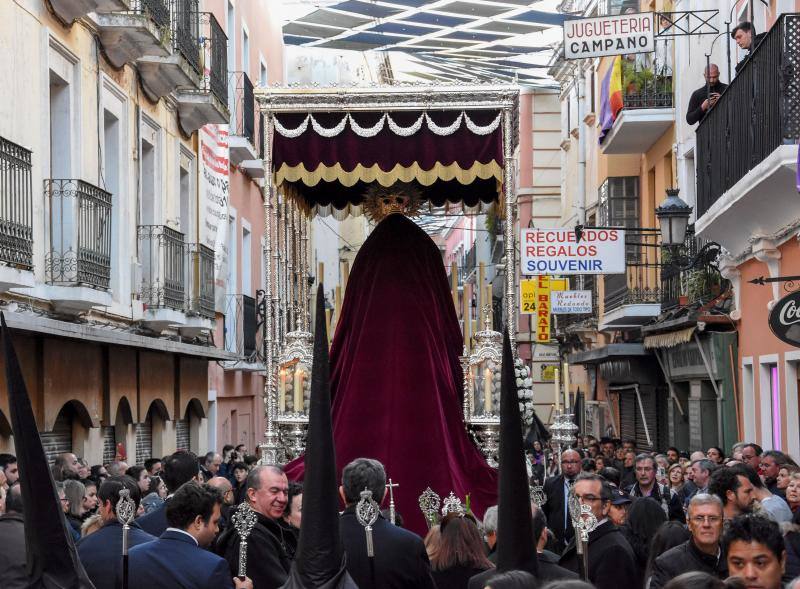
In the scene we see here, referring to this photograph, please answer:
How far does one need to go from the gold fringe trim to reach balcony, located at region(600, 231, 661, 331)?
10091 mm

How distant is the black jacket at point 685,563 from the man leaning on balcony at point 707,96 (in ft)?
32.4

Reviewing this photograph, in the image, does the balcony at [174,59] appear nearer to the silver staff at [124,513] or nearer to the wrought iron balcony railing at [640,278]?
the wrought iron balcony railing at [640,278]

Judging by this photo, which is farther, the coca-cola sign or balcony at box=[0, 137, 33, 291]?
balcony at box=[0, 137, 33, 291]

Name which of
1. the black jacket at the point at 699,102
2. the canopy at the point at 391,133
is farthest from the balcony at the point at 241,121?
the canopy at the point at 391,133

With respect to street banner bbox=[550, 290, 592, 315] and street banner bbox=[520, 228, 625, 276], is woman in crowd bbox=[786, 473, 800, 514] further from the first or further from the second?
street banner bbox=[550, 290, 592, 315]

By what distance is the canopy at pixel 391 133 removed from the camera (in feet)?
36.2

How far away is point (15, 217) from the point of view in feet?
36.0

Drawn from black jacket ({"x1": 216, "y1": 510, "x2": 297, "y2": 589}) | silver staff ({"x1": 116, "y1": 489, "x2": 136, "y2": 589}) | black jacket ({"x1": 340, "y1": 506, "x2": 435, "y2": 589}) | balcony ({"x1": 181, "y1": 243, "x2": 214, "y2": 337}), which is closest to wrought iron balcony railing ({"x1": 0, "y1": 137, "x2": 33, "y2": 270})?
black jacket ({"x1": 216, "y1": 510, "x2": 297, "y2": 589})

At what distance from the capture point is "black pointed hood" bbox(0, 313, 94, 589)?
4715mm

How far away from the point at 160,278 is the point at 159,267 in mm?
136

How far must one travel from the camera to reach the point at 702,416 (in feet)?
63.1

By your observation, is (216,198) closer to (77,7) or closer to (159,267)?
(159,267)

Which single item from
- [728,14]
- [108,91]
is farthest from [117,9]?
[728,14]

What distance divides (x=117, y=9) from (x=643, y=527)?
8043mm
